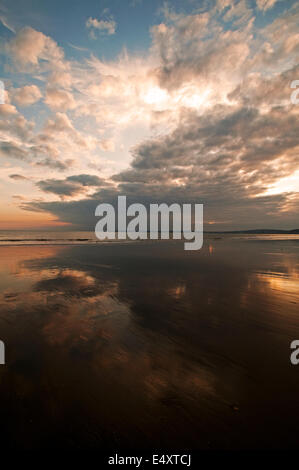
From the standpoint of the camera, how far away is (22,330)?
24.4 feet

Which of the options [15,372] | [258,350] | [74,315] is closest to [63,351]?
[15,372]

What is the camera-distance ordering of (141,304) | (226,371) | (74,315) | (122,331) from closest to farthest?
(226,371), (122,331), (74,315), (141,304)

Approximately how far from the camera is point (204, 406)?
4152 mm

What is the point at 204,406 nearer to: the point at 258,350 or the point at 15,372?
the point at 258,350

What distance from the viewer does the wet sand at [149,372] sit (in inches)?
143

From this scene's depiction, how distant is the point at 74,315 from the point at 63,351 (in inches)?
108

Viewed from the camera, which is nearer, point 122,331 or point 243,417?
point 243,417

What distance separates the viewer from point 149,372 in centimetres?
520

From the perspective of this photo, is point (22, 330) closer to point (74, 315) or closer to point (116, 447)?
point (74, 315)

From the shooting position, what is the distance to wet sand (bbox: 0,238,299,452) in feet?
12.0

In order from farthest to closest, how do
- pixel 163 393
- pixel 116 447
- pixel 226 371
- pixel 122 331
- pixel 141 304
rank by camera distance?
pixel 141 304, pixel 122 331, pixel 226 371, pixel 163 393, pixel 116 447

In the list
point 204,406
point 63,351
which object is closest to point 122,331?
point 63,351
